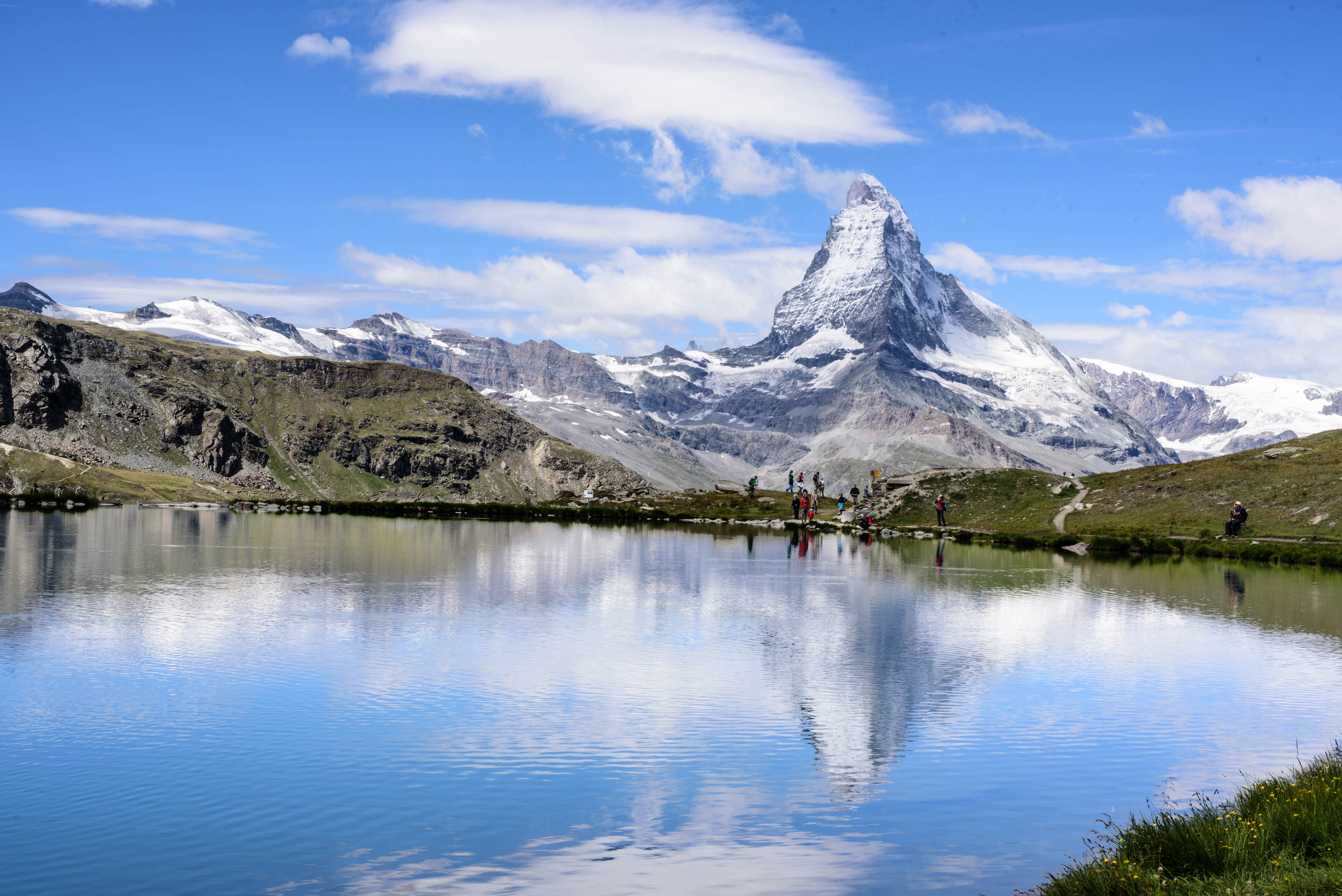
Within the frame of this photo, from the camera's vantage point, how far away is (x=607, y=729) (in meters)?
28.8

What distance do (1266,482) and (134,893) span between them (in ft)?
378

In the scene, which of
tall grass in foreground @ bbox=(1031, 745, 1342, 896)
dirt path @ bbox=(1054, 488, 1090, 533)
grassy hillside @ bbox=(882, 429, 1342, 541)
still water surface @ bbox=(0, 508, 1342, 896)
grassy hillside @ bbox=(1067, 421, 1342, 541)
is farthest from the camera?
dirt path @ bbox=(1054, 488, 1090, 533)

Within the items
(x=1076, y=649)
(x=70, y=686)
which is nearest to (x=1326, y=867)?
(x=1076, y=649)

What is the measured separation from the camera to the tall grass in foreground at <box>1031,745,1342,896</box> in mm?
15523

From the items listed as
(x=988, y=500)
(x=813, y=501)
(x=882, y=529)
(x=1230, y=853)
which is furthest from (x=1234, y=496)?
(x=1230, y=853)

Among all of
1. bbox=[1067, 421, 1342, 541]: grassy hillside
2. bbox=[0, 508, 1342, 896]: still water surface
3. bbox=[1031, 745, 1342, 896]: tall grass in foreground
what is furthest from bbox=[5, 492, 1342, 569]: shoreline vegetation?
bbox=[1031, 745, 1342, 896]: tall grass in foreground

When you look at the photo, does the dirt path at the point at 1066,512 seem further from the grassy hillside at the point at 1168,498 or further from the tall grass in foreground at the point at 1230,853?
the tall grass in foreground at the point at 1230,853

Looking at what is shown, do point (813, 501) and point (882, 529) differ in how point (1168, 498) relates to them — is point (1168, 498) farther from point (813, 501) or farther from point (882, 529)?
point (813, 501)

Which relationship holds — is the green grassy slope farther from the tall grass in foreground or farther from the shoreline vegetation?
the tall grass in foreground

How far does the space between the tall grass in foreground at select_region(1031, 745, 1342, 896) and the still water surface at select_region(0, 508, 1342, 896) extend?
1784 millimetres

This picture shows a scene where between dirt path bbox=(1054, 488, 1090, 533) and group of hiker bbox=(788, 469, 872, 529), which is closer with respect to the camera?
dirt path bbox=(1054, 488, 1090, 533)

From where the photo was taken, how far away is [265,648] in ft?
129

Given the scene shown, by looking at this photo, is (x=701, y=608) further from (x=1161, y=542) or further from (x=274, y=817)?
(x=1161, y=542)

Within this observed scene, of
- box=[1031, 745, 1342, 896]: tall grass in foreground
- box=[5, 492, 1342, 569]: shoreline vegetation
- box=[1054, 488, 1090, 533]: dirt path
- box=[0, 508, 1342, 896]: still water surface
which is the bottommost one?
box=[0, 508, 1342, 896]: still water surface
